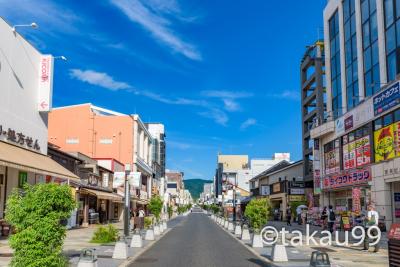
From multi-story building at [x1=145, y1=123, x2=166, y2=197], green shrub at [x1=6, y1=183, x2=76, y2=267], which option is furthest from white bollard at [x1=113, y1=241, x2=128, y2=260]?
multi-story building at [x1=145, y1=123, x2=166, y2=197]

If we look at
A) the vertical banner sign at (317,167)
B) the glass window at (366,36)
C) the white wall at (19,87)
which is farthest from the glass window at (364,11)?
the white wall at (19,87)

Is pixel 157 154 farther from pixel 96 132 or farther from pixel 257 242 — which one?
pixel 257 242

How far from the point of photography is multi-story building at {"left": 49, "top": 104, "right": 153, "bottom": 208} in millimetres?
71062

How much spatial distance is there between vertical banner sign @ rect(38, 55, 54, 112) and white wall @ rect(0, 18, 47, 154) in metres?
0.31

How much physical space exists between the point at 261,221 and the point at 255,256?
9.06 m

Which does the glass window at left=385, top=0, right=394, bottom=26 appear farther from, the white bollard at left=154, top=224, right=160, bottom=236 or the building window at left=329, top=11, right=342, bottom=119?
the white bollard at left=154, top=224, right=160, bottom=236

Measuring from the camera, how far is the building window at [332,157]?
146 feet

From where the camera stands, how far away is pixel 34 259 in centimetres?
1056

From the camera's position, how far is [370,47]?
1501 inches

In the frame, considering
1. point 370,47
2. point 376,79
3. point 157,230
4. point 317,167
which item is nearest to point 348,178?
point 376,79

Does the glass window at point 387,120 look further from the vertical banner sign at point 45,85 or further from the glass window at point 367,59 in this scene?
the vertical banner sign at point 45,85

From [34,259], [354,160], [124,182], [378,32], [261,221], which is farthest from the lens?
[354,160]

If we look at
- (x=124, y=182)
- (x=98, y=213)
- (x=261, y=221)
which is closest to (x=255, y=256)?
(x=261, y=221)

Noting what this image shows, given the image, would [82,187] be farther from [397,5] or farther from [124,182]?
[397,5]
